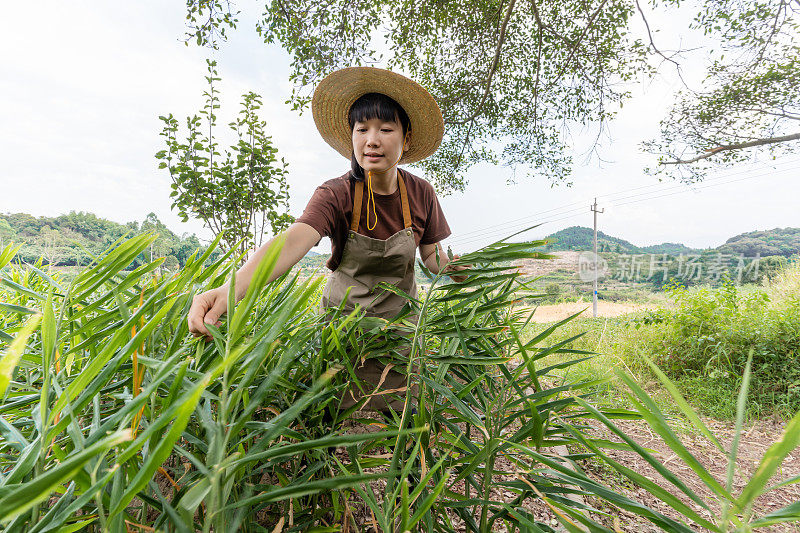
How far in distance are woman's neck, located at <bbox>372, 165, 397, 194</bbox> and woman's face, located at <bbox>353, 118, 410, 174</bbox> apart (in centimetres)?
5

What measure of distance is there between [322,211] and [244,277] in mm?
518

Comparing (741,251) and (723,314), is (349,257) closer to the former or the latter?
(723,314)

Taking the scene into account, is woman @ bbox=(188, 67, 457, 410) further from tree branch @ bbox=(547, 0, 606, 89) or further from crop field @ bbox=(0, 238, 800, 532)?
tree branch @ bbox=(547, 0, 606, 89)

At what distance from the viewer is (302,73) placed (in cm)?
324

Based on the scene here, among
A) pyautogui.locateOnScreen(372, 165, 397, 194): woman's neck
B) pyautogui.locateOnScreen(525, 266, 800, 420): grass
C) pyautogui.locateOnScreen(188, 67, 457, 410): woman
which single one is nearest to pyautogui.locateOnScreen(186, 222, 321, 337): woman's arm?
pyautogui.locateOnScreen(188, 67, 457, 410): woman

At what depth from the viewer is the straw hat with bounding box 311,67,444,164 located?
1378mm

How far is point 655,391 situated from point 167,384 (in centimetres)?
378

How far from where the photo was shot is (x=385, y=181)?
1.39 metres

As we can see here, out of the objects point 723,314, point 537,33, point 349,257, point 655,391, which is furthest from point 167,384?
point 537,33

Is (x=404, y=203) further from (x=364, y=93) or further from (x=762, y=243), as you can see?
(x=762, y=243)

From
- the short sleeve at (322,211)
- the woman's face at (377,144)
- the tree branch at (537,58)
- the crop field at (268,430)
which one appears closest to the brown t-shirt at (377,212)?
the short sleeve at (322,211)

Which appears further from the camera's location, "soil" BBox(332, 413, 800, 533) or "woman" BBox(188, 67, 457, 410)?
"woman" BBox(188, 67, 457, 410)

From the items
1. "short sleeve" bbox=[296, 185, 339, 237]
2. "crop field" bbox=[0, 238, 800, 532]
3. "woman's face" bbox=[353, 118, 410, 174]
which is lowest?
"crop field" bbox=[0, 238, 800, 532]

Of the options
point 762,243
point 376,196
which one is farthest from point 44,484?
point 762,243
